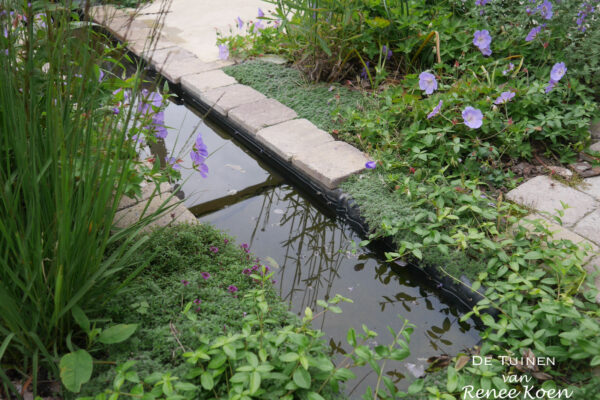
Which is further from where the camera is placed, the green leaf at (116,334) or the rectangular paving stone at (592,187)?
the rectangular paving stone at (592,187)

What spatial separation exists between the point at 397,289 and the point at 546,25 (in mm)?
1920

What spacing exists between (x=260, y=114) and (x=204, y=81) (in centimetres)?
66

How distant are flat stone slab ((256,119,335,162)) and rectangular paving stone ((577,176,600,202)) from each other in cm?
129

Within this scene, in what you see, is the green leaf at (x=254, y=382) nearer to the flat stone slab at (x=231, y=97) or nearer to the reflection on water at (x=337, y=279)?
the reflection on water at (x=337, y=279)

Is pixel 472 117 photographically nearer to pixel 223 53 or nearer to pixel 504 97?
→ pixel 504 97

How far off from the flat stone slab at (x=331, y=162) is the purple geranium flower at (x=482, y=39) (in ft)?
3.28

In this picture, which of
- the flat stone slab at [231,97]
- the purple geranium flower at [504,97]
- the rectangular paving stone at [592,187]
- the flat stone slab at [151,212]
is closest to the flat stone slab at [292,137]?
the flat stone slab at [231,97]

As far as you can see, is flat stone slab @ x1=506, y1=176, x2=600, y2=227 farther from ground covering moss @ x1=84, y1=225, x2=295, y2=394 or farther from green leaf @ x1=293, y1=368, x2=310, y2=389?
green leaf @ x1=293, y1=368, x2=310, y2=389

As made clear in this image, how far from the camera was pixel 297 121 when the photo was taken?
9.90ft

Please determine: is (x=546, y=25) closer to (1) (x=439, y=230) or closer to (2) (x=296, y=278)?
(1) (x=439, y=230)

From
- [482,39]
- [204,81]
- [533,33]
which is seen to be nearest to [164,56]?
[204,81]

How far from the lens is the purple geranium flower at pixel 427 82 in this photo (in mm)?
2752

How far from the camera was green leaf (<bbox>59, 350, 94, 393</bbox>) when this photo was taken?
1.32 meters

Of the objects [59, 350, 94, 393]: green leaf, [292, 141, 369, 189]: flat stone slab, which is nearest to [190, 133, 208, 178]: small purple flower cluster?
[292, 141, 369, 189]: flat stone slab
